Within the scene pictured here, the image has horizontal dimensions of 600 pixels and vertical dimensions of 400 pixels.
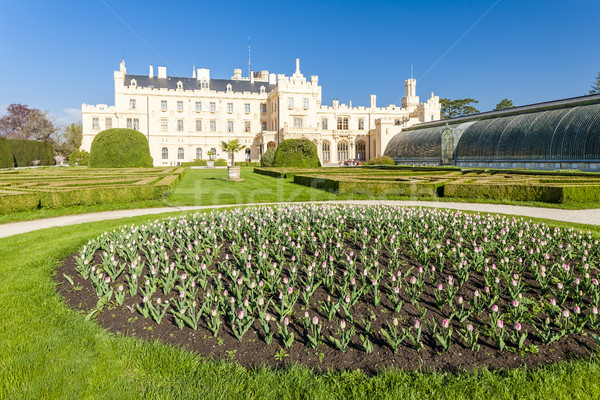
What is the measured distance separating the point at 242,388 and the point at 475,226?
207 inches

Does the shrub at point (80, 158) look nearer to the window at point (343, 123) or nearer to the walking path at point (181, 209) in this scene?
the window at point (343, 123)

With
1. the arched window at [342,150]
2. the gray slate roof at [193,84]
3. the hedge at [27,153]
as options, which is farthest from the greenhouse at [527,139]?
the hedge at [27,153]

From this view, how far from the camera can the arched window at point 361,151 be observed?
54562 millimetres

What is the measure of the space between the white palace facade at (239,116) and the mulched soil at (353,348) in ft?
139

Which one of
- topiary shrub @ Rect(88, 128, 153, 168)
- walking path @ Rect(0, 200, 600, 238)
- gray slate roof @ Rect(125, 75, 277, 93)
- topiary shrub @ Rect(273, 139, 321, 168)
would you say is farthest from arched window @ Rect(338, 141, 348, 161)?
walking path @ Rect(0, 200, 600, 238)

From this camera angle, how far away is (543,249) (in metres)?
5.40

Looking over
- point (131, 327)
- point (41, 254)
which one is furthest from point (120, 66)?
point (131, 327)

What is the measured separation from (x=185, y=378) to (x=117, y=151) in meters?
27.3

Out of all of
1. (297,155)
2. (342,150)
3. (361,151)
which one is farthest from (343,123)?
(297,155)

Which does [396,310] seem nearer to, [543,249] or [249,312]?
[249,312]

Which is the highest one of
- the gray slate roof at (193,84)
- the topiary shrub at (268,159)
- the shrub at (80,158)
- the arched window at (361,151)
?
the gray slate roof at (193,84)

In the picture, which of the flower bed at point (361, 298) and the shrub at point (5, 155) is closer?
the flower bed at point (361, 298)

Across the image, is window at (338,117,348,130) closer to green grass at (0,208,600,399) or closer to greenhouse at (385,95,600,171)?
greenhouse at (385,95,600,171)

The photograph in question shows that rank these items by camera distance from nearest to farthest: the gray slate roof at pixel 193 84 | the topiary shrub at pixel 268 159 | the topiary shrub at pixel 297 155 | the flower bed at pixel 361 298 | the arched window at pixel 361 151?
the flower bed at pixel 361 298 → the topiary shrub at pixel 297 155 → the topiary shrub at pixel 268 159 → the gray slate roof at pixel 193 84 → the arched window at pixel 361 151
